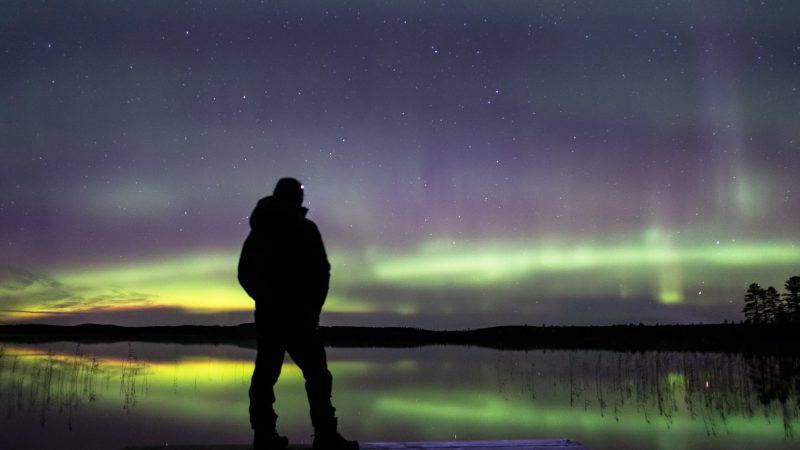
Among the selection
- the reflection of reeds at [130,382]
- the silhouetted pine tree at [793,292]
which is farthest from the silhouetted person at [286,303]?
the silhouetted pine tree at [793,292]

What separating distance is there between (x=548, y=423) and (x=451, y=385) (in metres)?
8.30

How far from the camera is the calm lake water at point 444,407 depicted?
12.6 metres

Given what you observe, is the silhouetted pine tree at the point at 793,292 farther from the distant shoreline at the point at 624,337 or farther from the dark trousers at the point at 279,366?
the dark trousers at the point at 279,366

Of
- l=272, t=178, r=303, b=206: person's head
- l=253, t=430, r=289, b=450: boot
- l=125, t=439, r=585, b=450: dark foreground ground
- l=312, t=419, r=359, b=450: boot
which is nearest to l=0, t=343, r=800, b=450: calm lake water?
l=125, t=439, r=585, b=450: dark foreground ground

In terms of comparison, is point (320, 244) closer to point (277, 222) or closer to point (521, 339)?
point (277, 222)

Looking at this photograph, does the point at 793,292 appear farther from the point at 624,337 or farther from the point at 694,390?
the point at 694,390

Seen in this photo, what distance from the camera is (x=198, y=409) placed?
16109mm

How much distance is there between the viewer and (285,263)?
15.7ft

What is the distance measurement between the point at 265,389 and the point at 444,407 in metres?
13.1

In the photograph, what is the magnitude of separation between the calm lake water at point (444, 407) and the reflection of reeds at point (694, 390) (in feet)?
0.15

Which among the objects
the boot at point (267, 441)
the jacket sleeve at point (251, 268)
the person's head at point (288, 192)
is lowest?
the boot at point (267, 441)

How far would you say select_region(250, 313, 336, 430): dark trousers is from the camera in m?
4.71

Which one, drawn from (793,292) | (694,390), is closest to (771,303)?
(793,292)

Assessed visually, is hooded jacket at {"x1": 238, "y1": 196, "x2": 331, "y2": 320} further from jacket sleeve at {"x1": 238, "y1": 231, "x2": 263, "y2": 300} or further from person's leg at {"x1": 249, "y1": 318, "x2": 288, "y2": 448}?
person's leg at {"x1": 249, "y1": 318, "x2": 288, "y2": 448}
